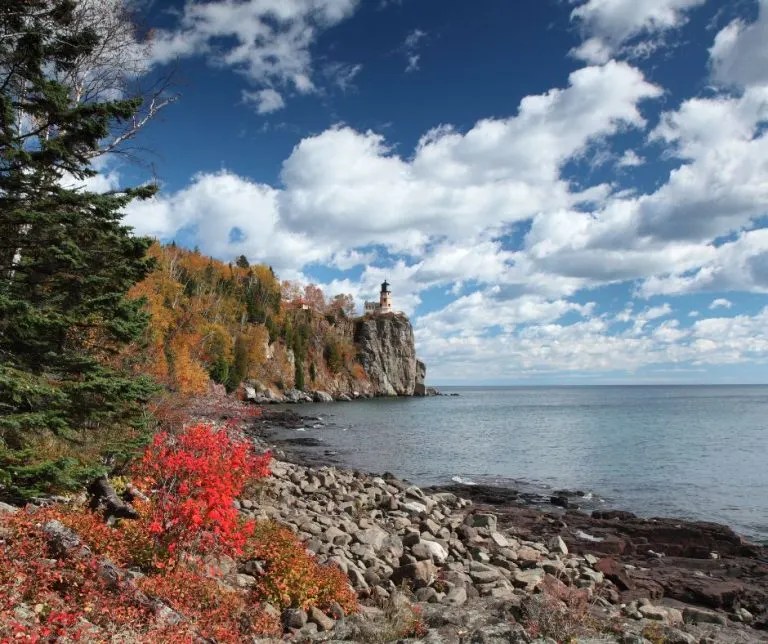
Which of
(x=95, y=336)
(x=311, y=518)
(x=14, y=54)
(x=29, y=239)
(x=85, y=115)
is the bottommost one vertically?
(x=311, y=518)

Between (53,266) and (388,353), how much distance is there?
427ft

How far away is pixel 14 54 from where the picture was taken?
10.1 m

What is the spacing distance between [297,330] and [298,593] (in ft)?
351

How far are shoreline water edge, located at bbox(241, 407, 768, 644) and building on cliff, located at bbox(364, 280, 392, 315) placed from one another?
432 feet

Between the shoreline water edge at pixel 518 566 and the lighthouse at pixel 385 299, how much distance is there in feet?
434

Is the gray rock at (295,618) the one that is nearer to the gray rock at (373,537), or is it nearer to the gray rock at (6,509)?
the gray rock at (373,537)

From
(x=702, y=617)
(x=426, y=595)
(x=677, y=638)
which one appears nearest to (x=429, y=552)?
(x=426, y=595)

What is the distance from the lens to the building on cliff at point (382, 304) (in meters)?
155

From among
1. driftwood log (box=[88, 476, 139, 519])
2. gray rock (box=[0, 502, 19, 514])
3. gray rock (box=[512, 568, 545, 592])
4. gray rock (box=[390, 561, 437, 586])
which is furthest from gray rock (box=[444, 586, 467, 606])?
gray rock (box=[0, 502, 19, 514])

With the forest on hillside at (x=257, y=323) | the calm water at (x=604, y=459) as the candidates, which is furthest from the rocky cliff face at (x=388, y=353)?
the calm water at (x=604, y=459)

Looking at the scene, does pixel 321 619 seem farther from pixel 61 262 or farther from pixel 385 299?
pixel 385 299

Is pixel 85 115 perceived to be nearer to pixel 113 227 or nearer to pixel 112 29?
pixel 113 227

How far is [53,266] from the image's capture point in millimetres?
11016

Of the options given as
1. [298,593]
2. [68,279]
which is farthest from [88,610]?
[68,279]
